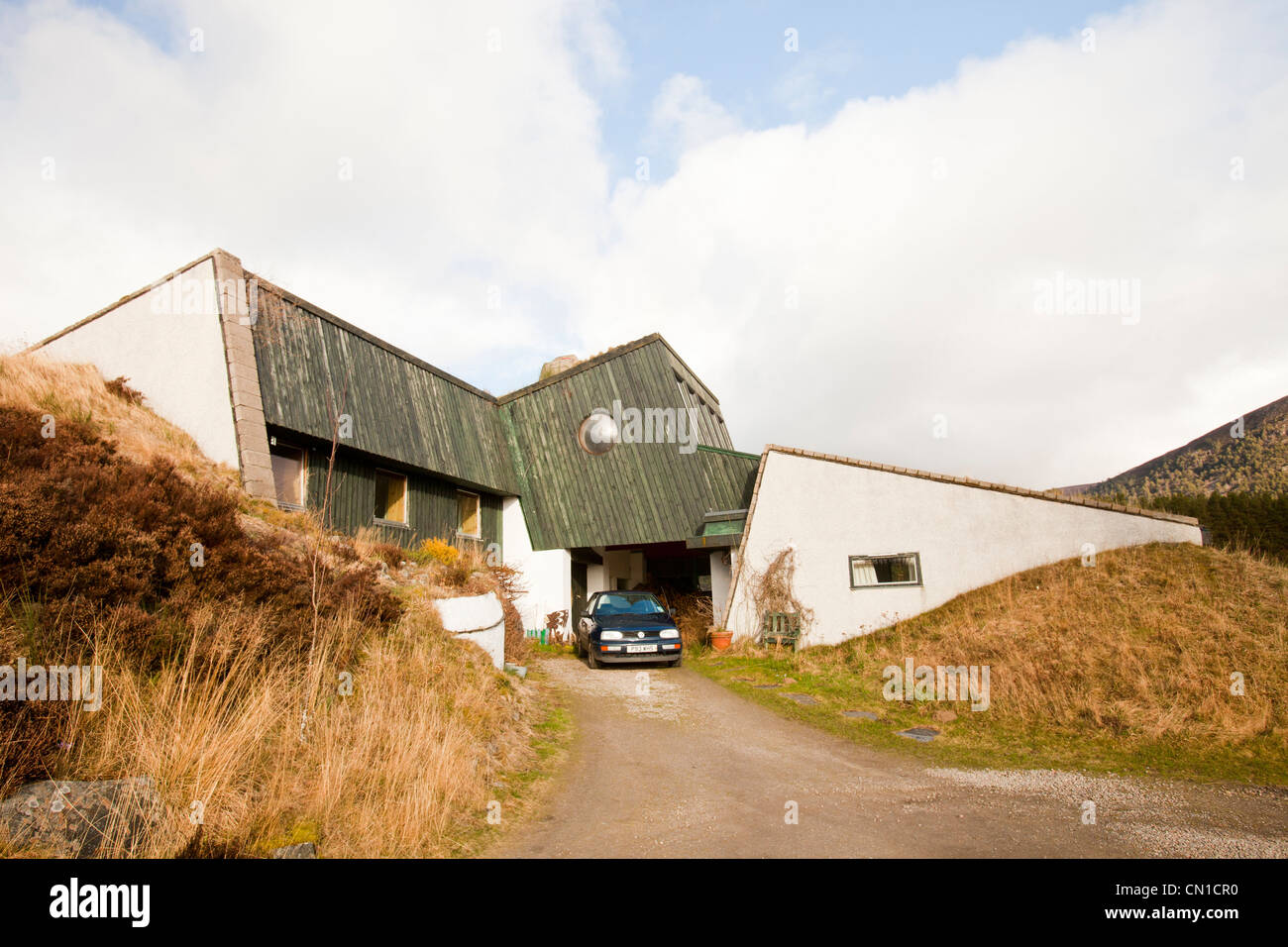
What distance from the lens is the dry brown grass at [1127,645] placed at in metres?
7.79

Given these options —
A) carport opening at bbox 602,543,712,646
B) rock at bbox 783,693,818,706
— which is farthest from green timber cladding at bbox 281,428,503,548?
rock at bbox 783,693,818,706

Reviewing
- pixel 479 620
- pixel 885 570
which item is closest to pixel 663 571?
pixel 885 570

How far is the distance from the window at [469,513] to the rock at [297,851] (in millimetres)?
13674

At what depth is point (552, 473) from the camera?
19156 mm

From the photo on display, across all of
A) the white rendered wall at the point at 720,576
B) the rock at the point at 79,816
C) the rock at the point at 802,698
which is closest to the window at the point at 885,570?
the white rendered wall at the point at 720,576

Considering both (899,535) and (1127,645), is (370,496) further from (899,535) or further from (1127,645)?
(1127,645)

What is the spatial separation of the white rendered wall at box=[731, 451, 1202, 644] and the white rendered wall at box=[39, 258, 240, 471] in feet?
36.6

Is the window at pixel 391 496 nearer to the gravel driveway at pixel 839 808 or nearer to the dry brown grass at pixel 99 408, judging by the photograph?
the dry brown grass at pixel 99 408

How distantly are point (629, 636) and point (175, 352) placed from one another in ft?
33.8

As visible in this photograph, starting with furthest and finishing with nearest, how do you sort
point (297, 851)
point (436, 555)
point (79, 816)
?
point (436, 555), point (297, 851), point (79, 816)

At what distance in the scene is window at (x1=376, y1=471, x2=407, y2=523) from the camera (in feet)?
48.1
